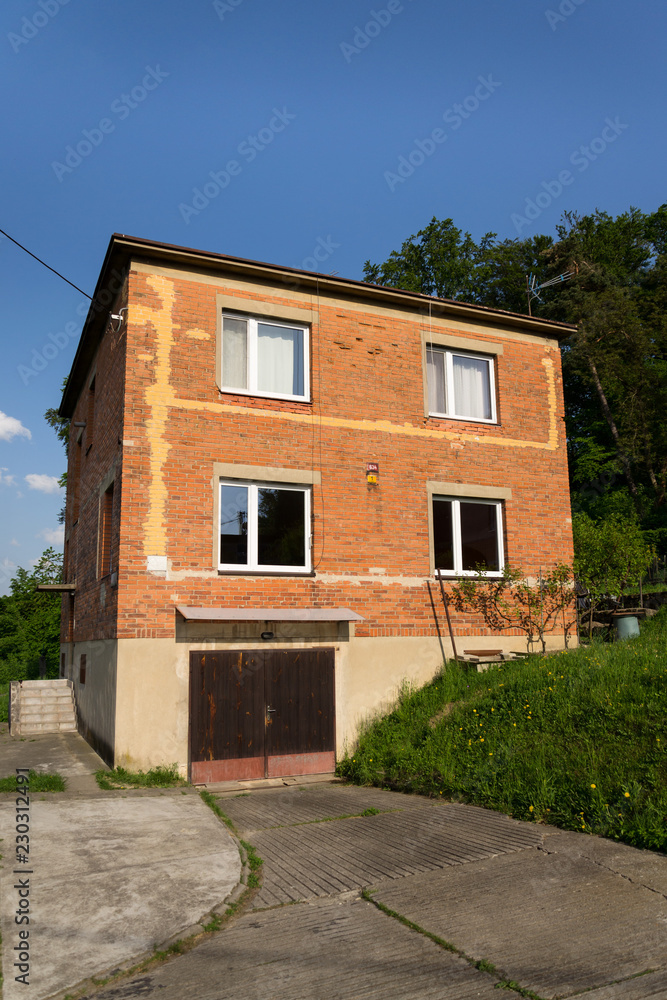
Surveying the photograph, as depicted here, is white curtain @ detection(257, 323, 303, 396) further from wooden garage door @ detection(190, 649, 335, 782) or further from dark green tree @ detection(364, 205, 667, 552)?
dark green tree @ detection(364, 205, 667, 552)

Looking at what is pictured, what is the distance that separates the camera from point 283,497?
1298cm

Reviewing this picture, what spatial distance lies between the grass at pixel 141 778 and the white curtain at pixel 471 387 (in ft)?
28.2

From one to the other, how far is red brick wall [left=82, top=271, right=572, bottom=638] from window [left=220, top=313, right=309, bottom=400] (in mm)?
268

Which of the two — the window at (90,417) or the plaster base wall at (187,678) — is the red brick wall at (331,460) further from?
the window at (90,417)

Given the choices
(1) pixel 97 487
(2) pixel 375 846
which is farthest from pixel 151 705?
(1) pixel 97 487

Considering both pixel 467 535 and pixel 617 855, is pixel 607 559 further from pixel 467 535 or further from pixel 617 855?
pixel 617 855

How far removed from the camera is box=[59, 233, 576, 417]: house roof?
41.0ft

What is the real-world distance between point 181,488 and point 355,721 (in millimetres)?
5054

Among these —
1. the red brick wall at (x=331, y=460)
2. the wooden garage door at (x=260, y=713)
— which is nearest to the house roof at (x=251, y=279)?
the red brick wall at (x=331, y=460)

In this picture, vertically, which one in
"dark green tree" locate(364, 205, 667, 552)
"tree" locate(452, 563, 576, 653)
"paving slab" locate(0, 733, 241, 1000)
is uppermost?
"dark green tree" locate(364, 205, 667, 552)

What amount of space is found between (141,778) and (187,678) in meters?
1.59

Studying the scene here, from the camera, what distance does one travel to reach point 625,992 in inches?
180

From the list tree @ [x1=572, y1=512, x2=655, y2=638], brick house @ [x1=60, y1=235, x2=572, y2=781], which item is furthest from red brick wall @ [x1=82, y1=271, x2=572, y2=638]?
tree @ [x1=572, y1=512, x2=655, y2=638]

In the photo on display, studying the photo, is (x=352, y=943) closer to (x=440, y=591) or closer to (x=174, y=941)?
(x=174, y=941)
